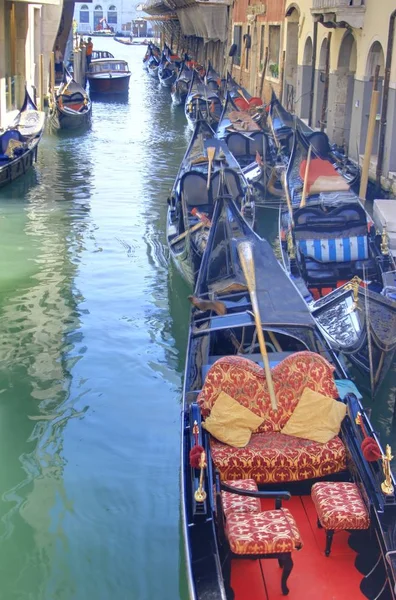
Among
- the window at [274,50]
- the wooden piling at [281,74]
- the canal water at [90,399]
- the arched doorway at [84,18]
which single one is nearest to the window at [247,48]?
the window at [274,50]

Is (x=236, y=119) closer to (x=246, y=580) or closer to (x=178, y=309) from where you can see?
(x=178, y=309)

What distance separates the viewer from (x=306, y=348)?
3.78 metres

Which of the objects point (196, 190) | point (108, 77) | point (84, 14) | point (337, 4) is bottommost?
point (196, 190)

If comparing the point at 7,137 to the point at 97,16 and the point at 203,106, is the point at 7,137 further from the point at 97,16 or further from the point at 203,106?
the point at 97,16

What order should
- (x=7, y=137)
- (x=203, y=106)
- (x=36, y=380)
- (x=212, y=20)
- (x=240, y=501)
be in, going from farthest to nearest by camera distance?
(x=212, y=20), (x=203, y=106), (x=7, y=137), (x=36, y=380), (x=240, y=501)

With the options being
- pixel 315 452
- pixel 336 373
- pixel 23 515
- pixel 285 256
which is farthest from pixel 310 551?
pixel 285 256

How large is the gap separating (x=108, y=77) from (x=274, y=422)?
1679cm

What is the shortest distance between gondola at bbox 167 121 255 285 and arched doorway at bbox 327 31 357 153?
2710 millimetres

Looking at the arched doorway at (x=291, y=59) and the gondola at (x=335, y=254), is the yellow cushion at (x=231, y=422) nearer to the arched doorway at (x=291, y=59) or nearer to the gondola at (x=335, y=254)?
the gondola at (x=335, y=254)

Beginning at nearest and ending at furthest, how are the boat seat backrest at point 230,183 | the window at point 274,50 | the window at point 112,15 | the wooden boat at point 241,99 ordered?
the boat seat backrest at point 230,183, the wooden boat at point 241,99, the window at point 274,50, the window at point 112,15

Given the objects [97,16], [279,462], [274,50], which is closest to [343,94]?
[274,50]

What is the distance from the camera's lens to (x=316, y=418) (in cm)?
316

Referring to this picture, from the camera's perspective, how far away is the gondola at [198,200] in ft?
18.9

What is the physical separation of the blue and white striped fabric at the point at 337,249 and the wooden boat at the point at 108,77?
14.3 meters
